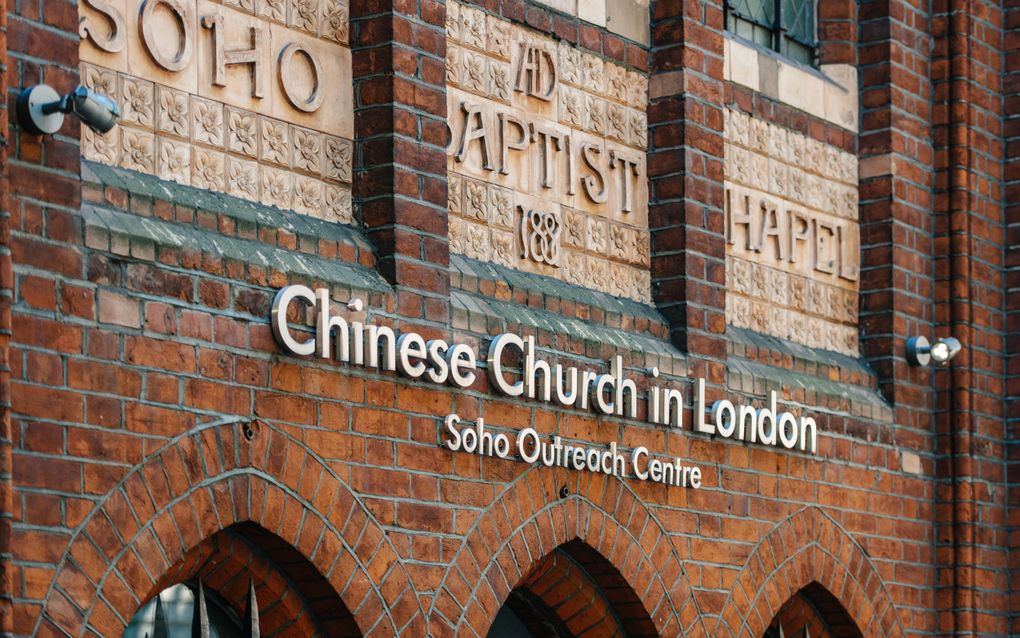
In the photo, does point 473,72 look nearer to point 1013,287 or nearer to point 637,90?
point 637,90

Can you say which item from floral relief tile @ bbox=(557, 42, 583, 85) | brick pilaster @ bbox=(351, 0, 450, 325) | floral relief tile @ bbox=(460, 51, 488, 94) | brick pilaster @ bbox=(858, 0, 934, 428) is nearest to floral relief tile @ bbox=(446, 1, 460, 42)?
floral relief tile @ bbox=(460, 51, 488, 94)

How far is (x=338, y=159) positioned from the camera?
11172 millimetres

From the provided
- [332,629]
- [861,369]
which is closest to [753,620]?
[861,369]

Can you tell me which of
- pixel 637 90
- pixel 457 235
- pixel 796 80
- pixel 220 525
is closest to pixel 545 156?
pixel 457 235

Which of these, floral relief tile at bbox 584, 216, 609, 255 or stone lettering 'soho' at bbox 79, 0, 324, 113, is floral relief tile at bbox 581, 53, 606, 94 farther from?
stone lettering 'soho' at bbox 79, 0, 324, 113

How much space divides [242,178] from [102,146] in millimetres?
929

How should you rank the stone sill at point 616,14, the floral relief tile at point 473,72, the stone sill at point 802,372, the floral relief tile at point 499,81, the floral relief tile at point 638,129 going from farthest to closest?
the stone sill at point 802,372, the floral relief tile at point 638,129, the stone sill at point 616,14, the floral relief tile at point 499,81, the floral relief tile at point 473,72

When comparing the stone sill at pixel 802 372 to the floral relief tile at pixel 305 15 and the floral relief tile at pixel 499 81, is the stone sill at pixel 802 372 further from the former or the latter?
the floral relief tile at pixel 305 15

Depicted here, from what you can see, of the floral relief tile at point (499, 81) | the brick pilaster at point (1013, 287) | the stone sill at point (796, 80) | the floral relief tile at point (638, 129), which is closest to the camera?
the floral relief tile at point (499, 81)

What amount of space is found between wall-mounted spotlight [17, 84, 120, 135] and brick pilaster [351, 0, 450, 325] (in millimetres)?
2273

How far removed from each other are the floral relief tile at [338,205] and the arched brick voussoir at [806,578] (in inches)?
146

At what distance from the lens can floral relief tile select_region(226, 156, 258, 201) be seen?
34.3 feet

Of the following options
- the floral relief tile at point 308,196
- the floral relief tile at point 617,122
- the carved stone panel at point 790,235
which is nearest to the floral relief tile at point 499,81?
the floral relief tile at point 617,122

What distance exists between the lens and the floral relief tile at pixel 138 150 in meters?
9.88
